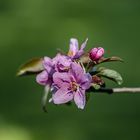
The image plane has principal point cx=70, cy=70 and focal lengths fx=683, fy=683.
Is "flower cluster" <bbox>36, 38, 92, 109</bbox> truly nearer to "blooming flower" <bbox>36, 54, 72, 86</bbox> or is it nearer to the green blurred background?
"blooming flower" <bbox>36, 54, 72, 86</bbox>

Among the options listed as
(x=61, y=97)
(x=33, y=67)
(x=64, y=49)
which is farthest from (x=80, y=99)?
(x=64, y=49)

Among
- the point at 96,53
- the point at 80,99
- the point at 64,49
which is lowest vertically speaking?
the point at 80,99

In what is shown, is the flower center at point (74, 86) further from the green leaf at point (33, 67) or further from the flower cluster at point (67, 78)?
the green leaf at point (33, 67)

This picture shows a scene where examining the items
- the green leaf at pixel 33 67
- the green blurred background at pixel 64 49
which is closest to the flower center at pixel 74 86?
the green leaf at pixel 33 67

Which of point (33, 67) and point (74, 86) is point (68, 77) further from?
point (33, 67)

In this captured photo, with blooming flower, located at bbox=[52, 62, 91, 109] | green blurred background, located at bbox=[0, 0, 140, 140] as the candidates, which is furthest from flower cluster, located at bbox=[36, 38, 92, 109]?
green blurred background, located at bbox=[0, 0, 140, 140]

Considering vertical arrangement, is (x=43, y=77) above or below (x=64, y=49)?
below
